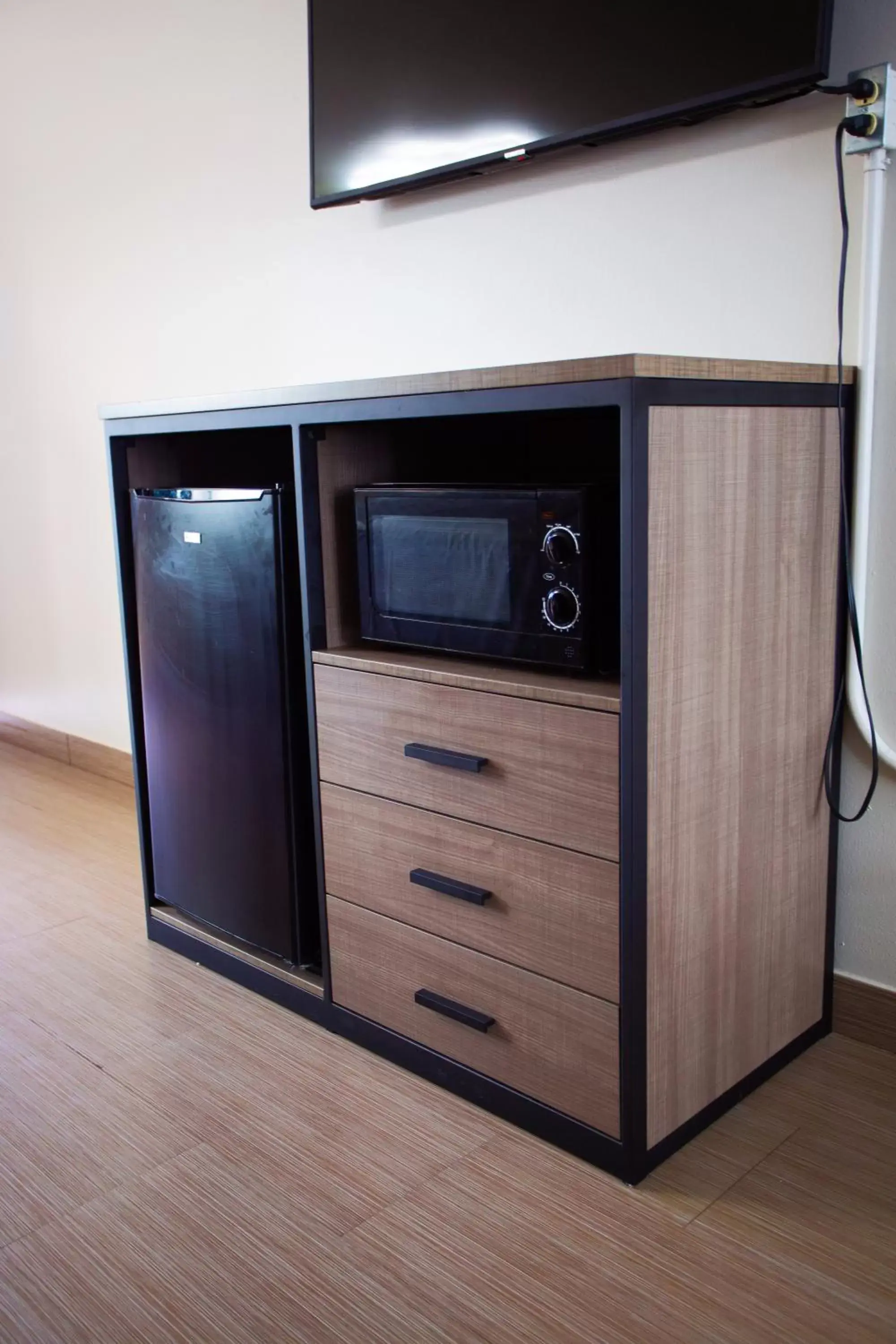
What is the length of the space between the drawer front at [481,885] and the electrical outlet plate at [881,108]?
0.99 m

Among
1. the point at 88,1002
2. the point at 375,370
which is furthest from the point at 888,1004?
the point at 375,370

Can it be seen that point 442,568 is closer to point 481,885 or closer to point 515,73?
point 481,885

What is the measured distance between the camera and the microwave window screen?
149cm

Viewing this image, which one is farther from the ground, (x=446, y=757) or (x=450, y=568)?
(x=450, y=568)

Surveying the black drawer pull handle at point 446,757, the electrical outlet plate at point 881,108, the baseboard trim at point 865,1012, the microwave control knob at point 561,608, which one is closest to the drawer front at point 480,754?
the black drawer pull handle at point 446,757

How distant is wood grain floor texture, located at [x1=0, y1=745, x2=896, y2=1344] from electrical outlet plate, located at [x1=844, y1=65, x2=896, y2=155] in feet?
4.14

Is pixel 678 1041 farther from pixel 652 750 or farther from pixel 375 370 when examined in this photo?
pixel 375 370

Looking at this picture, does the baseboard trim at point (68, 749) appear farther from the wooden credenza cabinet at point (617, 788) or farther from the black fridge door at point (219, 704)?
the wooden credenza cabinet at point (617, 788)

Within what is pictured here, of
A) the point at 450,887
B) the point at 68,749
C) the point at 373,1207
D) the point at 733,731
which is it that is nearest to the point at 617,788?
the point at 733,731

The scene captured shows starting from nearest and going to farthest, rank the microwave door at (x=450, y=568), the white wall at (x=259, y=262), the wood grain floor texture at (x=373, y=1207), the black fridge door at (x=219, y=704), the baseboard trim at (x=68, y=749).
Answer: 1. the wood grain floor texture at (x=373, y=1207)
2. the microwave door at (x=450, y=568)
3. the white wall at (x=259, y=262)
4. the black fridge door at (x=219, y=704)
5. the baseboard trim at (x=68, y=749)

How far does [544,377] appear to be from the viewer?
4.32 feet

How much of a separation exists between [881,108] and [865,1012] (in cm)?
126

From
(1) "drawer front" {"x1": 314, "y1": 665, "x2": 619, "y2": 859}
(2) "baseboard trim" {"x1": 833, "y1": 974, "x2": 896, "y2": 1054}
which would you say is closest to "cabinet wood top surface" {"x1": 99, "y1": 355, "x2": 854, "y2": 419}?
(1) "drawer front" {"x1": 314, "y1": 665, "x2": 619, "y2": 859}

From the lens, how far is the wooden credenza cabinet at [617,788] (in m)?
1.33
